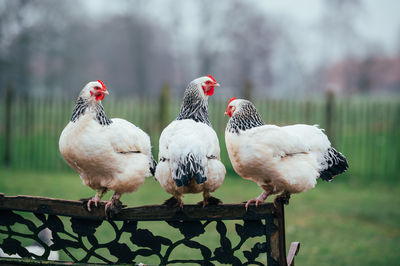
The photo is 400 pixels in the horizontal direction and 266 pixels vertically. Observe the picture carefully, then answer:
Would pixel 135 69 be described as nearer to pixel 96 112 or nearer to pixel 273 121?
pixel 273 121

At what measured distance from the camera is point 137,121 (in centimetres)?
1070

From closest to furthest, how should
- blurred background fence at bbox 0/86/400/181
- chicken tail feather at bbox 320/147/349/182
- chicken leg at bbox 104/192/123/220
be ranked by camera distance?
chicken leg at bbox 104/192/123/220 < chicken tail feather at bbox 320/147/349/182 < blurred background fence at bbox 0/86/400/181

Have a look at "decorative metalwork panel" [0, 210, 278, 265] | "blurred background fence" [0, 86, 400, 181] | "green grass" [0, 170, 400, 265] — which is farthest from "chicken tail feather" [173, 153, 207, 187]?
"blurred background fence" [0, 86, 400, 181]

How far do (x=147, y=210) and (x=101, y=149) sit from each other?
62cm

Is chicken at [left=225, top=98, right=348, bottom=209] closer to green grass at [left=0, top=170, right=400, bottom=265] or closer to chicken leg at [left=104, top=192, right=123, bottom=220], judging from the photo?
chicken leg at [left=104, top=192, right=123, bottom=220]

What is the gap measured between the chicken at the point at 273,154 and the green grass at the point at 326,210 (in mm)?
2262

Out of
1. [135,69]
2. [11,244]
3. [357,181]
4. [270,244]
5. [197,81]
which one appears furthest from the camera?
[135,69]

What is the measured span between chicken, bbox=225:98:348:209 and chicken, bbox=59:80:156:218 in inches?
29.7

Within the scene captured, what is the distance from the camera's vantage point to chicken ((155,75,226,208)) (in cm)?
279

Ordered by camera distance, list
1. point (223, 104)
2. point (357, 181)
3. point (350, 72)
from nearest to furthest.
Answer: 1. point (357, 181)
2. point (223, 104)
3. point (350, 72)

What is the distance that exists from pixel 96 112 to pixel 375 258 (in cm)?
394

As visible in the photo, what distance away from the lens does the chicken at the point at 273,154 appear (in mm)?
2992

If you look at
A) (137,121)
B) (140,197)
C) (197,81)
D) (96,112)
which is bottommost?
(140,197)

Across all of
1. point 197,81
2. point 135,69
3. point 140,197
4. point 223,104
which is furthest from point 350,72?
point 197,81
